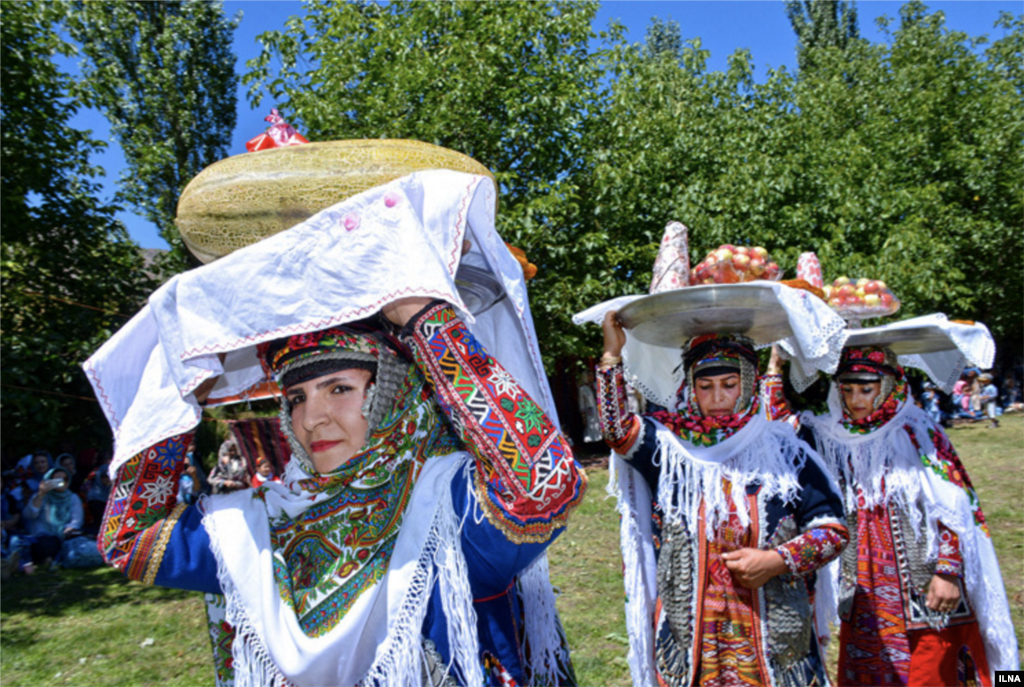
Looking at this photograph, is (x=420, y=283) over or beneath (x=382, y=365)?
over

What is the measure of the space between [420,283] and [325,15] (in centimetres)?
1311

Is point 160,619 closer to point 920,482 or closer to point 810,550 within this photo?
point 810,550

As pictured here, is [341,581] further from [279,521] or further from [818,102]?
[818,102]

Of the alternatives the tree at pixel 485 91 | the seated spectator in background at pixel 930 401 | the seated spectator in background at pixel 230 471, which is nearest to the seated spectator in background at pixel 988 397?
the seated spectator in background at pixel 930 401

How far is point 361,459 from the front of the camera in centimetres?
172

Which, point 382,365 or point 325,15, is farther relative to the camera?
point 325,15

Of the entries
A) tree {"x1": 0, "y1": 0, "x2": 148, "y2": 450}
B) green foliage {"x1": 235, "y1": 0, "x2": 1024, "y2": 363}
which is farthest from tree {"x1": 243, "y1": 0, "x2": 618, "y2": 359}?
tree {"x1": 0, "y1": 0, "x2": 148, "y2": 450}

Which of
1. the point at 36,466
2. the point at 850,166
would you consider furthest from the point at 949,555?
the point at 850,166

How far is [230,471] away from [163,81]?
10.8 m

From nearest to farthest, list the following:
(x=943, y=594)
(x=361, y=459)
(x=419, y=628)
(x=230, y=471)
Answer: (x=419, y=628) → (x=361, y=459) → (x=943, y=594) → (x=230, y=471)

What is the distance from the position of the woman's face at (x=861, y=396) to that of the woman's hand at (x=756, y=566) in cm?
154

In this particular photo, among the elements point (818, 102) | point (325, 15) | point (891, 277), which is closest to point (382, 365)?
point (325, 15)

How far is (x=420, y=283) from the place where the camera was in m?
1.46

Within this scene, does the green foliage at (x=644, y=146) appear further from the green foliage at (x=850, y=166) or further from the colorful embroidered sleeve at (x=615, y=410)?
the colorful embroidered sleeve at (x=615, y=410)
